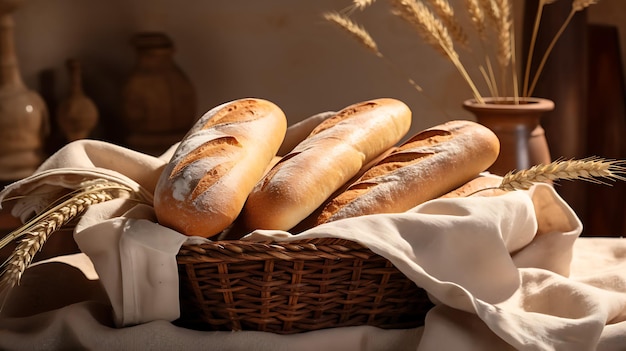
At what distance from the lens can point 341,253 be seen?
98cm

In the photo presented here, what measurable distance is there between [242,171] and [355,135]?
0.21 m

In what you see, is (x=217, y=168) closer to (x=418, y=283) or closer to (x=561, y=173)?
(x=418, y=283)

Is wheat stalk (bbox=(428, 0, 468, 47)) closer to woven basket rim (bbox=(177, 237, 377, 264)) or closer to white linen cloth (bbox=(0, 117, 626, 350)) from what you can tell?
white linen cloth (bbox=(0, 117, 626, 350))

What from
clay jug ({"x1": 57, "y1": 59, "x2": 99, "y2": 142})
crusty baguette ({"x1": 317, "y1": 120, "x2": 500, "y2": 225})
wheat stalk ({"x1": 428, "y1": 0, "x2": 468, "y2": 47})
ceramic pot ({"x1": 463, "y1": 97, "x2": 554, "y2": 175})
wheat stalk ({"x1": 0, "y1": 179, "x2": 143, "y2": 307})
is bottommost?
clay jug ({"x1": 57, "y1": 59, "x2": 99, "y2": 142})

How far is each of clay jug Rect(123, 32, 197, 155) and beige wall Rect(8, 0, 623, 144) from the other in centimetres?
28

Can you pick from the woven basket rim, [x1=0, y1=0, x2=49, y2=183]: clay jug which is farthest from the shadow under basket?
[x1=0, y1=0, x2=49, y2=183]: clay jug

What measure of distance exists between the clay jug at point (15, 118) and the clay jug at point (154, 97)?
0.28m

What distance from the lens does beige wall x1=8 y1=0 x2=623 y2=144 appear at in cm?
297

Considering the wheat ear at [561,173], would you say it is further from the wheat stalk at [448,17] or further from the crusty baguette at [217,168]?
the wheat stalk at [448,17]

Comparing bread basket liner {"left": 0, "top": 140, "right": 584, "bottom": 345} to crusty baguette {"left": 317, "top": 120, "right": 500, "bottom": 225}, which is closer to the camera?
bread basket liner {"left": 0, "top": 140, "right": 584, "bottom": 345}

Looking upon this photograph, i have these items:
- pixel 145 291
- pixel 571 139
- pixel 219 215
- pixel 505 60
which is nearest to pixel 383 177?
pixel 219 215

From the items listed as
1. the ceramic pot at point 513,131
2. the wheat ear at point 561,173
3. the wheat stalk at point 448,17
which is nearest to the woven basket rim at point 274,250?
the wheat ear at point 561,173

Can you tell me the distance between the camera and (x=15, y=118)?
8.46ft

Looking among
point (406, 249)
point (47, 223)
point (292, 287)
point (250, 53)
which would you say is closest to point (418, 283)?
point (406, 249)
